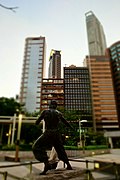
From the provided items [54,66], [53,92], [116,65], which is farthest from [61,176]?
[116,65]

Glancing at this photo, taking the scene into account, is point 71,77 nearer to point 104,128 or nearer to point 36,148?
point 36,148

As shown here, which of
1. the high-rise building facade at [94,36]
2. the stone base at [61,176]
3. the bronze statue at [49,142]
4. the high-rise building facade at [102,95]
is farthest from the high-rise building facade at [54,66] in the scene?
the high-rise building facade at [94,36]

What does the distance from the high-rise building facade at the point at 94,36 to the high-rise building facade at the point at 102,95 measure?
3536cm

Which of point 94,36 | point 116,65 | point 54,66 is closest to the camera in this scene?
point 54,66

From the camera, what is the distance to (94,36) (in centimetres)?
10262

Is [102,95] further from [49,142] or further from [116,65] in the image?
[49,142]

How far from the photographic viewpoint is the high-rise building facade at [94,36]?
9869 centimetres

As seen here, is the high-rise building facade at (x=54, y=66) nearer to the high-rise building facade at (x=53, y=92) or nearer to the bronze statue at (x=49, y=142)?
the high-rise building facade at (x=53, y=92)

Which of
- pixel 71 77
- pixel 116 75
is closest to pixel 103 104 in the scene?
pixel 116 75

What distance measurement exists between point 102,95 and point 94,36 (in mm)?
56699

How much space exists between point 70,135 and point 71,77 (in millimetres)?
2673

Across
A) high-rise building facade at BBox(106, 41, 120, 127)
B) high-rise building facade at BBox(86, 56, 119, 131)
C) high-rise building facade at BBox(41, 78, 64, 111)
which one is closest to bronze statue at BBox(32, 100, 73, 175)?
high-rise building facade at BBox(41, 78, 64, 111)

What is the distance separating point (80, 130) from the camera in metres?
5.88

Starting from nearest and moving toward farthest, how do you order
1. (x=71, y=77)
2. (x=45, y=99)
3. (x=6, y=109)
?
1. (x=45, y=99)
2. (x=71, y=77)
3. (x=6, y=109)
